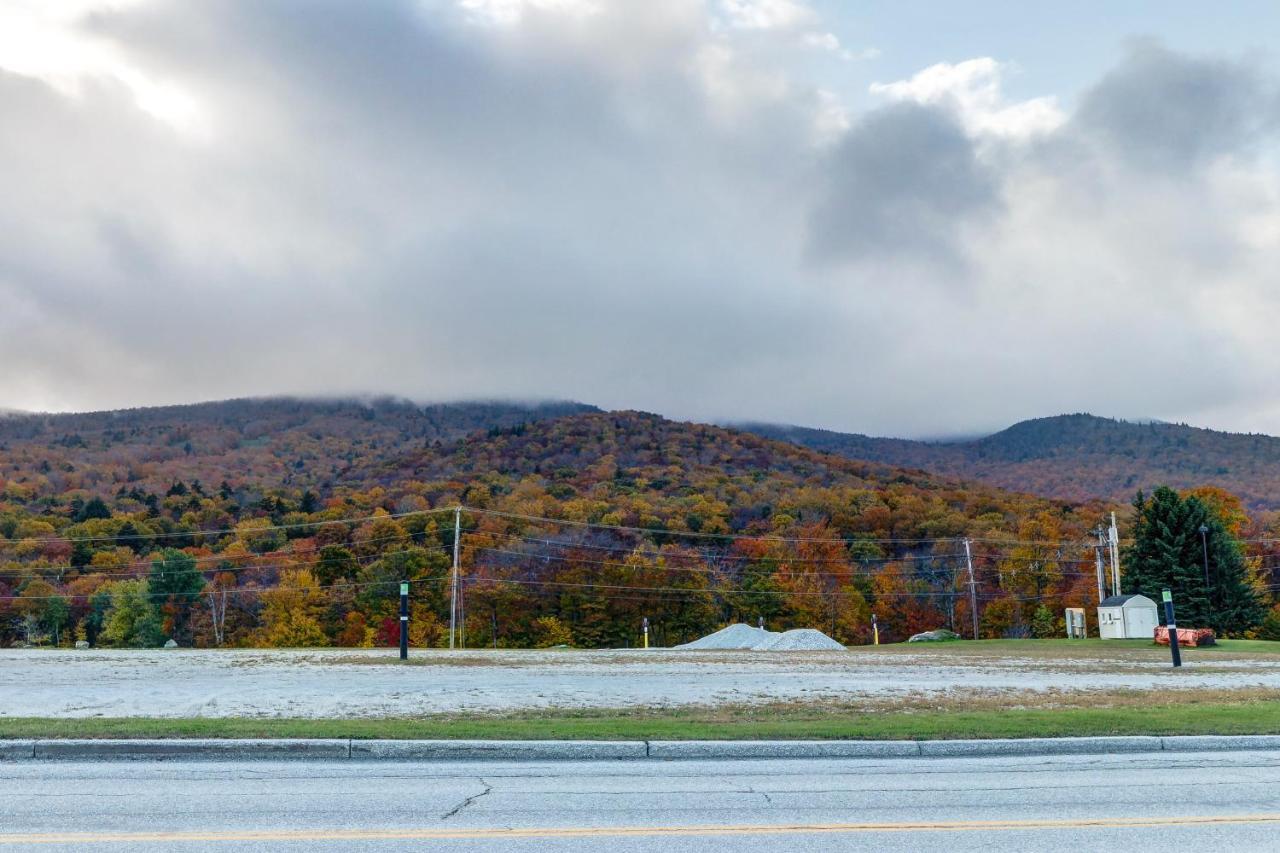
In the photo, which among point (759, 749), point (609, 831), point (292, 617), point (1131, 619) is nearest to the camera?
point (609, 831)

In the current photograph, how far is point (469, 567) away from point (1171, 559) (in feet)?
182

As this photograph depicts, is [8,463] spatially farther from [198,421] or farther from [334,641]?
[334,641]

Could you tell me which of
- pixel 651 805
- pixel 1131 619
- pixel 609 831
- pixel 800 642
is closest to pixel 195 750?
pixel 651 805

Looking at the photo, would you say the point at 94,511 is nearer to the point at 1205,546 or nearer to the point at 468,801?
the point at 1205,546

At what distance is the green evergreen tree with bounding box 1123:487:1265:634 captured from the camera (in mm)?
61719

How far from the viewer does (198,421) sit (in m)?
162

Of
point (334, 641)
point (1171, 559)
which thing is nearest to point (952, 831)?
point (1171, 559)

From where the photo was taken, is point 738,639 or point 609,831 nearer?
point 609,831

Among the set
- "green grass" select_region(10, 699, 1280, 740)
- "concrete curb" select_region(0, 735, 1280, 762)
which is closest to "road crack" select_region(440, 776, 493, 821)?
"concrete curb" select_region(0, 735, 1280, 762)

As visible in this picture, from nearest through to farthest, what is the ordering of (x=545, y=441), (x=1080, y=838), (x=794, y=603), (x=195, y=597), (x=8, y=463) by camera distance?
1. (x=1080, y=838)
2. (x=195, y=597)
3. (x=794, y=603)
4. (x=8, y=463)
5. (x=545, y=441)

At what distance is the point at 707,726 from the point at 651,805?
393 cm

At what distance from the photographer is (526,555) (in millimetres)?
88062

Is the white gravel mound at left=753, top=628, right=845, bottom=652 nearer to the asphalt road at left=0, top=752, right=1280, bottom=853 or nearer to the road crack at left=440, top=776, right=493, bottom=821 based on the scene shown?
the asphalt road at left=0, top=752, right=1280, bottom=853

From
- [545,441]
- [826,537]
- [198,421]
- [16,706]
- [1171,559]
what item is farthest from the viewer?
[198,421]
